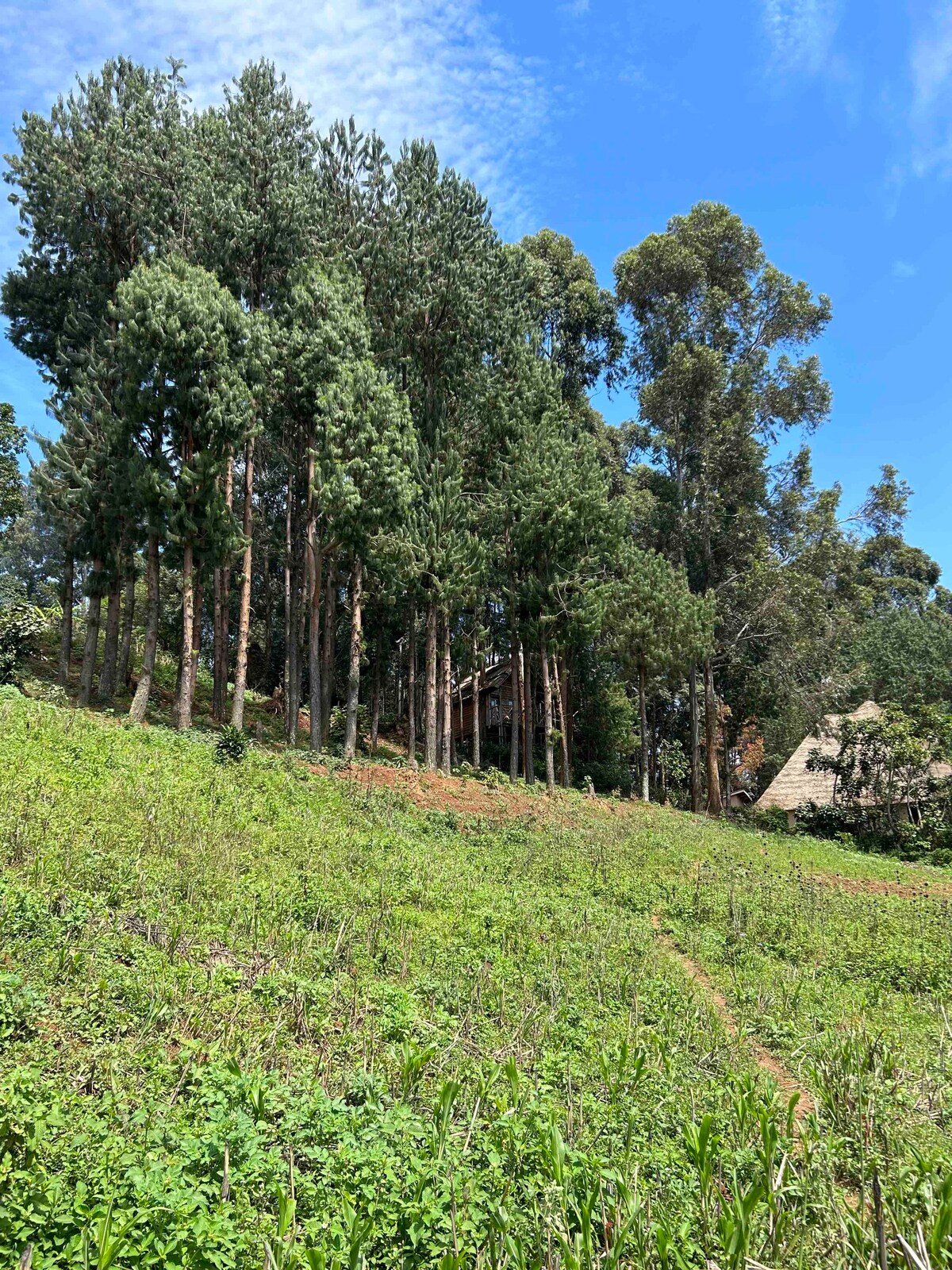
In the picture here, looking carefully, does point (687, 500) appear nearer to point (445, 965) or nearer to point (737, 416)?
point (737, 416)

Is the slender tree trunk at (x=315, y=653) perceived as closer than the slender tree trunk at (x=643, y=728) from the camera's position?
Yes

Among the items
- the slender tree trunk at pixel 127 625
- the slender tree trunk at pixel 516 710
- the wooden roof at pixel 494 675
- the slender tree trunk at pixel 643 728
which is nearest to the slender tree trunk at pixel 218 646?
the slender tree trunk at pixel 127 625

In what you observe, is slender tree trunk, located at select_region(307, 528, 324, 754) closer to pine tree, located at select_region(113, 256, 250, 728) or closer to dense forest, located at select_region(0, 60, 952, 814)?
dense forest, located at select_region(0, 60, 952, 814)

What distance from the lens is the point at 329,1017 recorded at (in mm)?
4934

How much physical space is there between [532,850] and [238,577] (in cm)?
997

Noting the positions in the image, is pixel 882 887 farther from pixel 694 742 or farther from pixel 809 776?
pixel 809 776

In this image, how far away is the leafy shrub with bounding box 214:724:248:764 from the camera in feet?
44.1

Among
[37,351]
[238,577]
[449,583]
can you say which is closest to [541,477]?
[449,583]

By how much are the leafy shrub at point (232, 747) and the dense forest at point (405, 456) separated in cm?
307

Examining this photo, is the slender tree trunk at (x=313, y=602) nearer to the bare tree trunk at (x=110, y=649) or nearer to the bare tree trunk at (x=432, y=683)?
the bare tree trunk at (x=432, y=683)

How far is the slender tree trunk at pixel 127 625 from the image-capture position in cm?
1938

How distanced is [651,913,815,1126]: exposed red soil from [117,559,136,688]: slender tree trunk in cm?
1621

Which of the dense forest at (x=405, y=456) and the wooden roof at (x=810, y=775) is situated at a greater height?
the dense forest at (x=405, y=456)

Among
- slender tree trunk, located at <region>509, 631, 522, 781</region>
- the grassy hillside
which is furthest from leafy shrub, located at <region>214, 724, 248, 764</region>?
slender tree trunk, located at <region>509, 631, 522, 781</region>
